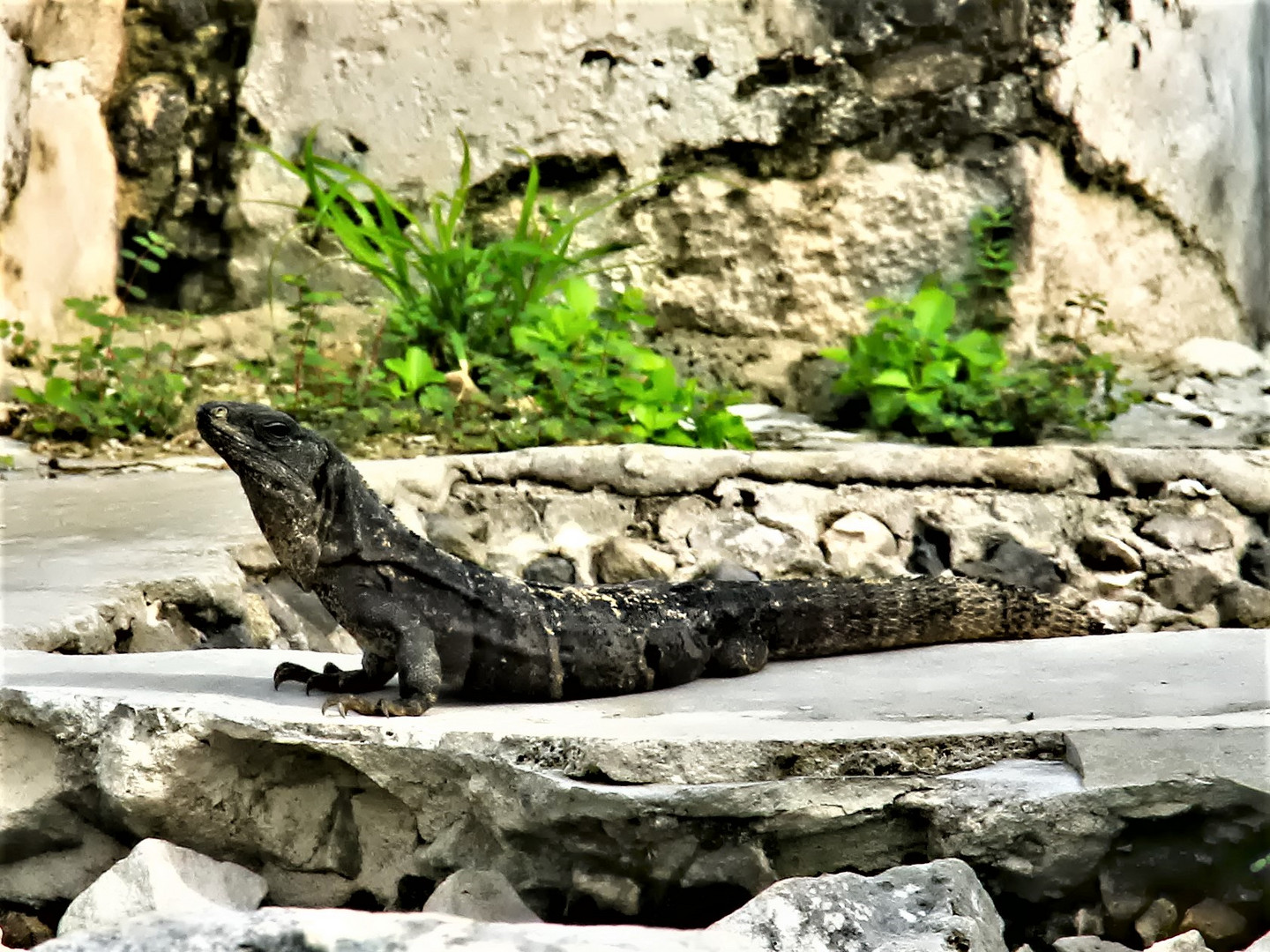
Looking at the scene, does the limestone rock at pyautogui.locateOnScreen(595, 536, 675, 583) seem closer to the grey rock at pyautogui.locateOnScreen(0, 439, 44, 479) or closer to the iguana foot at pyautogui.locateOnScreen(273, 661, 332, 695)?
the iguana foot at pyautogui.locateOnScreen(273, 661, 332, 695)

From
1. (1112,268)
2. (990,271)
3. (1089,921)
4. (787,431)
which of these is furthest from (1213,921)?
(1112,268)

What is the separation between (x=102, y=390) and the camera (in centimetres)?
743

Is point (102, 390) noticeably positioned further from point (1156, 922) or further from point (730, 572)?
point (1156, 922)

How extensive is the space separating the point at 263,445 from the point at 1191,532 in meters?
4.47

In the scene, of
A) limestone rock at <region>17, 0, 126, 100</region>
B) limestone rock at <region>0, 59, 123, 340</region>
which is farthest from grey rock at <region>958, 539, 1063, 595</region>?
limestone rock at <region>17, 0, 126, 100</region>

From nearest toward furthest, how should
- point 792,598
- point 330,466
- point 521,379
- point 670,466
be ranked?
point 330,466 < point 792,598 < point 670,466 < point 521,379

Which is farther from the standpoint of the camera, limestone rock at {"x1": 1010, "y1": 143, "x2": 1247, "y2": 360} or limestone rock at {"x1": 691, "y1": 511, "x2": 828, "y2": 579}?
limestone rock at {"x1": 1010, "y1": 143, "x2": 1247, "y2": 360}

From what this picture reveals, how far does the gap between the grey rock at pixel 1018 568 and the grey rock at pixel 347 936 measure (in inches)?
155

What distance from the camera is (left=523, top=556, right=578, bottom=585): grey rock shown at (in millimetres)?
5859

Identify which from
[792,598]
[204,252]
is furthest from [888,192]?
[792,598]

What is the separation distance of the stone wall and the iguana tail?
4046mm

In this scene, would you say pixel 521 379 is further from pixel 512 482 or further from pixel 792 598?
pixel 792 598

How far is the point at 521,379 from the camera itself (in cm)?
738

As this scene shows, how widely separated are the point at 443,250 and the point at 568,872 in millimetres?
5250
